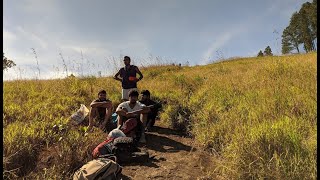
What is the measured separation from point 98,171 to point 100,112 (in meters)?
3.91

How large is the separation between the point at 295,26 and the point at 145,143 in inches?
1587

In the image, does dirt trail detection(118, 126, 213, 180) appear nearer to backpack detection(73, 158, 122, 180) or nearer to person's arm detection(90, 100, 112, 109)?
backpack detection(73, 158, 122, 180)

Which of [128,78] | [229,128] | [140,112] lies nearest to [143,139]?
[140,112]

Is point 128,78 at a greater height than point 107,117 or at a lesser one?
greater

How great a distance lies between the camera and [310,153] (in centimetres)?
403

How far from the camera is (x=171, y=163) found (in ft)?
19.2

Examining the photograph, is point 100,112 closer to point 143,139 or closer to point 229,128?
point 143,139

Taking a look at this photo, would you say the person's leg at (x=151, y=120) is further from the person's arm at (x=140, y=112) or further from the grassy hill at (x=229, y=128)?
the person's arm at (x=140, y=112)

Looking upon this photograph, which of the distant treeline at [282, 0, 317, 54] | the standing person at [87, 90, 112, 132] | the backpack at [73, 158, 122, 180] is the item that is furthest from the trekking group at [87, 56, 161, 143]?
the distant treeline at [282, 0, 317, 54]

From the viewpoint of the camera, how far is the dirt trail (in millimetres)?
5250

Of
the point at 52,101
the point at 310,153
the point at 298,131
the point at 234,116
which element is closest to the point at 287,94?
the point at 234,116

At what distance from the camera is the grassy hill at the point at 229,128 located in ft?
14.0

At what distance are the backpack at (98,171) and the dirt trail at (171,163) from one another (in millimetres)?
297

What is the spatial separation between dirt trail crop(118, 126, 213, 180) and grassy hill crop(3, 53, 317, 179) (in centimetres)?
22
